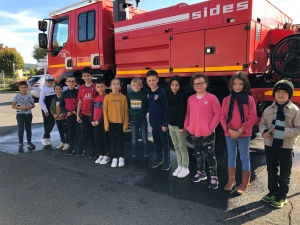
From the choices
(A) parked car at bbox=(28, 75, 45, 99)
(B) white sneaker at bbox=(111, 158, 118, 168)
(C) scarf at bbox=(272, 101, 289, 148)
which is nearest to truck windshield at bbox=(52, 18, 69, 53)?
(B) white sneaker at bbox=(111, 158, 118, 168)

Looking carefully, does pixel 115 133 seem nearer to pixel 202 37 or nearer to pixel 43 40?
pixel 202 37

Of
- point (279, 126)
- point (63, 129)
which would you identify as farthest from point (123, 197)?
point (63, 129)

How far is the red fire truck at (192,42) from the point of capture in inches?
148

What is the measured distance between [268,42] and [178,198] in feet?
9.35

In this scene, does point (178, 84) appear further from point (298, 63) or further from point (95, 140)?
point (95, 140)

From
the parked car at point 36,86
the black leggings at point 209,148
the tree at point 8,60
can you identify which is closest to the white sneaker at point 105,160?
the black leggings at point 209,148

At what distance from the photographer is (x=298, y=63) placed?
361 centimetres

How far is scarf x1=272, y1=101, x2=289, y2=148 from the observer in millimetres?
2936

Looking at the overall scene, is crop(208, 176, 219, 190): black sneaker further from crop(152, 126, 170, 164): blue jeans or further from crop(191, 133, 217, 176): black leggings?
crop(152, 126, 170, 164): blue jeans

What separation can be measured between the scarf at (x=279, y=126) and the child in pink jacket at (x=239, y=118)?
337mm

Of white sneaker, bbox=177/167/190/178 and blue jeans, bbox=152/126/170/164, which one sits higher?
blue jeans, bbox=152/126/170/164

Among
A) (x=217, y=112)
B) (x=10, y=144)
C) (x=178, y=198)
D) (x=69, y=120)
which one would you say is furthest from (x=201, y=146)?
(x=10, y=144)

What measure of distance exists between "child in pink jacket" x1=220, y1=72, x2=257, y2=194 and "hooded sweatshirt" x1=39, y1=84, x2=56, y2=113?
4.13 metres

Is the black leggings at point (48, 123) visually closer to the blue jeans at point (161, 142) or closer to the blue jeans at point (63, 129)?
the blue jeans at point (63, 129)
